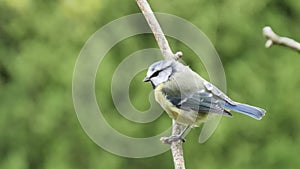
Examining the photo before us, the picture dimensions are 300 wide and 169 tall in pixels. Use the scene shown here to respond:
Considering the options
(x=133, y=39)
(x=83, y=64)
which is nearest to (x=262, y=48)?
(x=133, y=39)

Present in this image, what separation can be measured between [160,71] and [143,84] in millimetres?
1177

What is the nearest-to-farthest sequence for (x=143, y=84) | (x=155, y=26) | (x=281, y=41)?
(x=281, y=41)
(x=155, y=26)
(x=143, y=84)

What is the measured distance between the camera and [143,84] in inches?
110

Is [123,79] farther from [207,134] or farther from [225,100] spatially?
[225,100]

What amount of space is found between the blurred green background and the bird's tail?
1105 millimetres

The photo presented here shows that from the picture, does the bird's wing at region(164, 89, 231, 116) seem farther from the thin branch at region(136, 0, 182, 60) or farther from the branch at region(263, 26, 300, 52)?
the branch at region(263, 26, 300, 52)

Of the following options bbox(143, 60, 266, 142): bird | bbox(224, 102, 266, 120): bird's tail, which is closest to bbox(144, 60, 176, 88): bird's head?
bbox(143, 60, 266, 142): bird

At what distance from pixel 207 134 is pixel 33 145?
3.08ft

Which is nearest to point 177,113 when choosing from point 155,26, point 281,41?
point 155,26

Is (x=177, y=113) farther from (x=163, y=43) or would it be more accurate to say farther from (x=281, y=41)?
(x=281, y=41)

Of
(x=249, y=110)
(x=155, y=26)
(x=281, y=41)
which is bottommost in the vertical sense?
(x=281, y=41)

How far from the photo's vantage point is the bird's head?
157 centimetres

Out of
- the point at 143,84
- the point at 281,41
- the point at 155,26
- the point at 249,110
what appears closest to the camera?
the point at 281,41

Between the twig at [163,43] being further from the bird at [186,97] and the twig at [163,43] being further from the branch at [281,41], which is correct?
the branch at [281,41]
